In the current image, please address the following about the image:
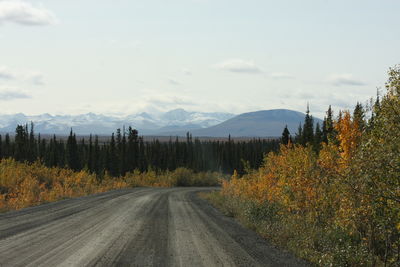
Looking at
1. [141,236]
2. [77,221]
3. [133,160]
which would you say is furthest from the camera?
[133,160]

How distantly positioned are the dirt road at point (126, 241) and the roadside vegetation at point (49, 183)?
5944 mm

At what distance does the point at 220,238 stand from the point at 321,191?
379 centimetres

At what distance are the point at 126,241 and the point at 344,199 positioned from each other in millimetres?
6264

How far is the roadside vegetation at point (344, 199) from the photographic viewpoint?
26.9 ft

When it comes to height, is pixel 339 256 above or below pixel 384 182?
below

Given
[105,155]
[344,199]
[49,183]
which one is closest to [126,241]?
[344,199]

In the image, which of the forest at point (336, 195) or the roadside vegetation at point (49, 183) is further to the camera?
the roadside vegetation at point (49, 183)

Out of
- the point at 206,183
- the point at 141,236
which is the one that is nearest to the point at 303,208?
the point at 141,236

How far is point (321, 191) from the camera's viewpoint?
1388 cm

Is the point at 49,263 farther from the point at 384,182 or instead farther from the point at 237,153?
the point at 237,153

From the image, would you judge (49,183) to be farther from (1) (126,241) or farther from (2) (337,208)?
(2) (337,208)

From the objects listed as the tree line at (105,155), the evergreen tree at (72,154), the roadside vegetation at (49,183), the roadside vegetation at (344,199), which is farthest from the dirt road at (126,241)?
the evergreen tree at (72,154)

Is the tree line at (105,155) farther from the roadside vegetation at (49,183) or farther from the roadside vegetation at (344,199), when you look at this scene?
the roadside vegetation at (344,199)

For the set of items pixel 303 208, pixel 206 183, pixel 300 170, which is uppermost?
pixel 300 170
